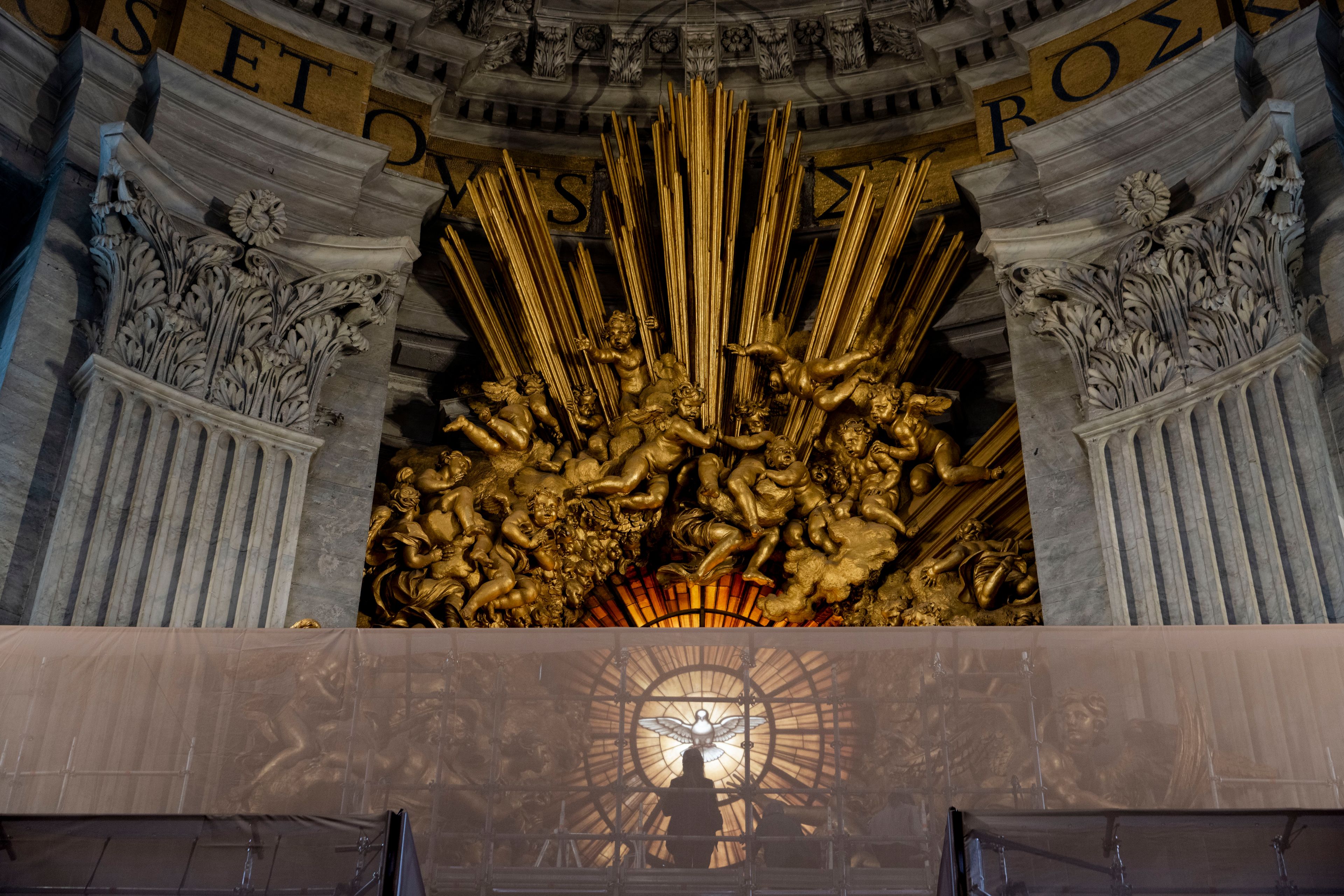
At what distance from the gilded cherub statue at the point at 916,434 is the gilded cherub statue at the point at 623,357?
53.6 inches

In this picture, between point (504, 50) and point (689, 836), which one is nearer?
point (689, 836)

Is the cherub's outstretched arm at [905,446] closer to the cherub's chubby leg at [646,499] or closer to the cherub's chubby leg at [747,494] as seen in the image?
the cherub's chubby leg at [747,494]

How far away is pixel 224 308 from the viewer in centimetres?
823

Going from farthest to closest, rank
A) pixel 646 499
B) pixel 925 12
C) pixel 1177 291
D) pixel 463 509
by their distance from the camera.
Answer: pixel 925 12 → pixel 646 499 → pixel 463 509 → pixel 1177 291

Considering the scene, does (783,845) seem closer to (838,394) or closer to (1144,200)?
(838,394)

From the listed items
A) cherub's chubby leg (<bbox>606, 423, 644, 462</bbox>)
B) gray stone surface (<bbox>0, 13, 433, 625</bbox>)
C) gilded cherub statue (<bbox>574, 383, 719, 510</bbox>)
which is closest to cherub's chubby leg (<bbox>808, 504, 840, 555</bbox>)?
gilded cherub statue (<bbox>574, 383, 719, 510</bbox>)

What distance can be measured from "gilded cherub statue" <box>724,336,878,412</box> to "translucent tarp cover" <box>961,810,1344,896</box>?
421 centimetres

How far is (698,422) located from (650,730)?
321 cm

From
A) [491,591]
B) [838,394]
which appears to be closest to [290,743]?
[491,591]

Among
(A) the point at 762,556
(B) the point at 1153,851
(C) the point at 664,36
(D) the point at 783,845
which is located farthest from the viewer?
(C) the point at 664,36

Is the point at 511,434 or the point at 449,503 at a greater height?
the point at 511,434

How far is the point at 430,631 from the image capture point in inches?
255

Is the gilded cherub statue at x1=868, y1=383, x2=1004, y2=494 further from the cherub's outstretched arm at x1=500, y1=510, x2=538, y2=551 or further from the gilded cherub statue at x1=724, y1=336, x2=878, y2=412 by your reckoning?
the cherub's outstretched arm at x1=500, y1=510, x2=538, y2=551

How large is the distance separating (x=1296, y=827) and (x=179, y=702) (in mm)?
4079
